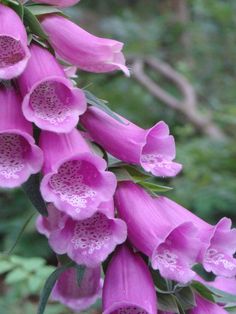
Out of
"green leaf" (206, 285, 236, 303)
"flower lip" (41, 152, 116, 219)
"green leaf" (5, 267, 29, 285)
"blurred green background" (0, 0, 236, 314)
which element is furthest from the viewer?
"blurred green background" (0, 0, 236, 314)

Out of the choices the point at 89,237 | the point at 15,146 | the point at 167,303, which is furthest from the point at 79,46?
the point at 167,303

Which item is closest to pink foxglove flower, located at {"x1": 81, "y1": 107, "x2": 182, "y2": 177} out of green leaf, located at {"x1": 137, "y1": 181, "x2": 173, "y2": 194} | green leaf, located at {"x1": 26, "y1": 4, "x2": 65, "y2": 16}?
green leaf, located at {"x1": 137, "y1": 181, "x2": 173, "y2": 194}

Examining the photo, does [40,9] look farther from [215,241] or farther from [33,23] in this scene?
[215,241]

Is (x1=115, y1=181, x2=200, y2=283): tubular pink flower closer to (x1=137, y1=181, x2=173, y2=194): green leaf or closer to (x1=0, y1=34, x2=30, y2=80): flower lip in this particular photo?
(x1=137, y1=181, x2=173, y2=194): green leaf

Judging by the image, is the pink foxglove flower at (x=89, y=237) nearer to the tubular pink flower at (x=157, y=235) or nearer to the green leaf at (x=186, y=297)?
the tubular pink flower at (x=157, y=235)

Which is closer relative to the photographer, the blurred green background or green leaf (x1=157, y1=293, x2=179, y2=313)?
green leaf (x1=157, y1=293, x2=179, y2=313)

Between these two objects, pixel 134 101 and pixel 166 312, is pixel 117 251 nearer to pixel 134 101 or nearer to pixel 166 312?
pixel 166 312

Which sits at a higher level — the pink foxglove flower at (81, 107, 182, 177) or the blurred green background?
the pink foxglove flower at (81, 107, 182, 177)
